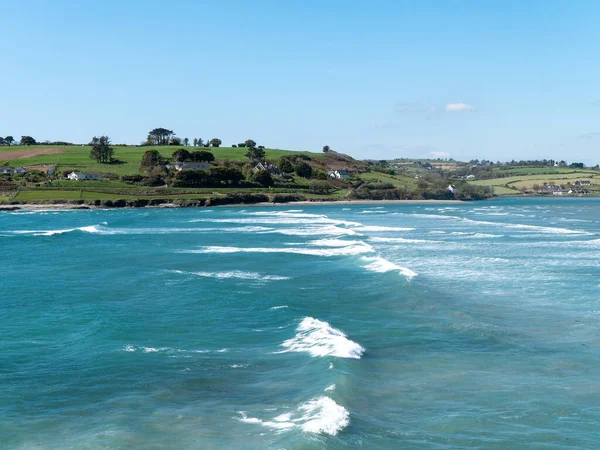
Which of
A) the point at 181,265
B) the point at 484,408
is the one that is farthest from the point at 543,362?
the point at 181,265

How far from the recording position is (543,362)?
20.1m

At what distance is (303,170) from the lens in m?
166

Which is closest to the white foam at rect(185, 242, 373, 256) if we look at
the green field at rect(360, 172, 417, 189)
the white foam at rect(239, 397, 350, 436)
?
the white foam at rect(239, 397, 350, 436)

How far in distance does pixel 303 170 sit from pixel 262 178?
2325cm

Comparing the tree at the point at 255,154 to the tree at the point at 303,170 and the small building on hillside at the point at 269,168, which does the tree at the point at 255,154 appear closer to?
the small building on hillside at the point at 269,168

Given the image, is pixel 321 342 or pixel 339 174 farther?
pixel 339 174

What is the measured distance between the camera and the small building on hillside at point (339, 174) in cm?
17491

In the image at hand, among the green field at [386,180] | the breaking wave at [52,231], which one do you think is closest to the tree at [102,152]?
the green field at [386,180]

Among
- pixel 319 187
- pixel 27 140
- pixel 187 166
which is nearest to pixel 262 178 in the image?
pixel 319 187

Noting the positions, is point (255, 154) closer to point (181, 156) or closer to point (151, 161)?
point (181, 156)

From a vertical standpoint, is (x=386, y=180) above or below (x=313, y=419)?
above

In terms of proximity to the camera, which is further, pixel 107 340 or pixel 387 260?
pixel 387 260

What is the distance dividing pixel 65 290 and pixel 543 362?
2329 cm

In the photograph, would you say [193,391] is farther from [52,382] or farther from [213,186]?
[213,186]
